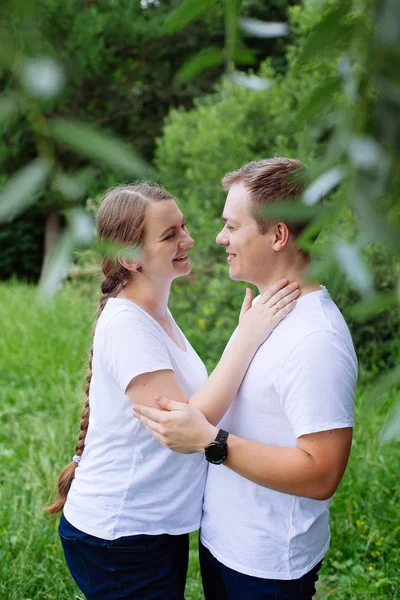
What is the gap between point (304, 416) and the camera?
4.65 ft

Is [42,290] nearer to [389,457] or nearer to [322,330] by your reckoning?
[322,330]

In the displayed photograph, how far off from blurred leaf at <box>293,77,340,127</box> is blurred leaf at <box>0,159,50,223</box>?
33 cm

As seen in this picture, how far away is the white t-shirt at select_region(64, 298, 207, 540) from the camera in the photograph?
5.39 feet

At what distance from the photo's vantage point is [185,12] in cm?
66

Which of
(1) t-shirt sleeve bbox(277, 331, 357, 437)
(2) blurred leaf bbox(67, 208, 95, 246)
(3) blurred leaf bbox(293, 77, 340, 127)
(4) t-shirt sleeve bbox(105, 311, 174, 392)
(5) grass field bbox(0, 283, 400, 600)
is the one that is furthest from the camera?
(5) grass field bbox(0, 283, 400, 600)

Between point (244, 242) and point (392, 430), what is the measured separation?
1.00 meters

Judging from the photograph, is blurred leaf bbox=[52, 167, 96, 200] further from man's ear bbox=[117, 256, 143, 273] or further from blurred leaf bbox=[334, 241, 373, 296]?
man's ear bbox=[117, 256, 143, 273]

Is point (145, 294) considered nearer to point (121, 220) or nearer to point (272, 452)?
point (121, 220)

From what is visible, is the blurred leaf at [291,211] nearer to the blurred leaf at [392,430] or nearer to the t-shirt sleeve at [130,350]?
the blurred leaf at [392,430]

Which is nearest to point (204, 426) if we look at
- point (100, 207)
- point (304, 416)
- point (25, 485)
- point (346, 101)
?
point (304, 416)

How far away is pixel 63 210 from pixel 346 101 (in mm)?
352

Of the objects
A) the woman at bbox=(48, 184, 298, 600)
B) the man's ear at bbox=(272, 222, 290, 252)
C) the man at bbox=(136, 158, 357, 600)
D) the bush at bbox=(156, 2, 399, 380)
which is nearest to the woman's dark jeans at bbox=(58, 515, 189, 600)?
the woman at bbox=(48, 184, 298, 600)

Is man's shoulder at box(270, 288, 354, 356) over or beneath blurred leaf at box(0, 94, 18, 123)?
beneath

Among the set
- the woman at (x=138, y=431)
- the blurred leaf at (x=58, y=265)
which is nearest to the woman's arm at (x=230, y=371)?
the woman at (x=138, y=431)
